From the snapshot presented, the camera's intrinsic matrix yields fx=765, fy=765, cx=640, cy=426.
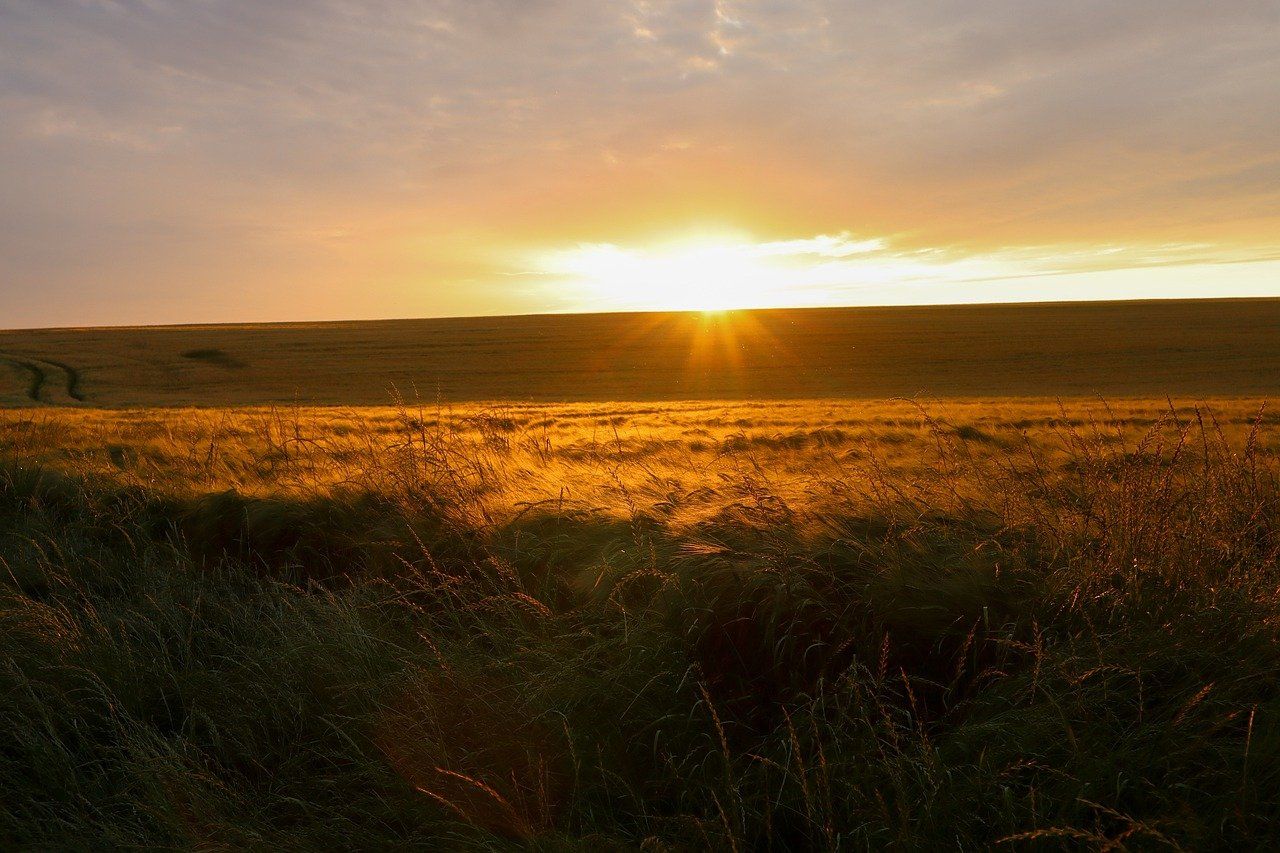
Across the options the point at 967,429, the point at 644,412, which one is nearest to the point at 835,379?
the point at 644,412

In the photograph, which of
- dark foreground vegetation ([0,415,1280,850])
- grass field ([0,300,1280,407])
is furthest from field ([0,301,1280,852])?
grass field ([0,300,1280,407])

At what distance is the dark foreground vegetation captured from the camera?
2160 mm

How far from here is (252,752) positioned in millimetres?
2908

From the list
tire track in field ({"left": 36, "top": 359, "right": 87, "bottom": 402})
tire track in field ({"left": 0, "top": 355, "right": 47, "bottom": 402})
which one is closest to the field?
tire track in field ({"left": 0, "top": 355, "right": 47, "bottom": 402})

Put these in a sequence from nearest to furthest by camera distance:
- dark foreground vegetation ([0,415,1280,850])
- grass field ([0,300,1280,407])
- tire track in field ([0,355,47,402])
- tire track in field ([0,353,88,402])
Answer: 1. dark foreground vegetation ([0,415,1280,850])
2. tire track in field ([0,353,88,402])
3. tire track in field ([0,355,47,402])
4. grass field ([0,300,1280,407])

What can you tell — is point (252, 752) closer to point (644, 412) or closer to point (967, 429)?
point (967, 429)

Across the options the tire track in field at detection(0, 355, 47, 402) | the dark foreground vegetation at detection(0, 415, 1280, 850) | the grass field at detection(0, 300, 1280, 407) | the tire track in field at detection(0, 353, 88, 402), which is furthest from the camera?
the grass field at detection(0, 300, 1280, 407)

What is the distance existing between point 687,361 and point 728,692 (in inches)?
1968

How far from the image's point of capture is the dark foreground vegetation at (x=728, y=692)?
2160mm

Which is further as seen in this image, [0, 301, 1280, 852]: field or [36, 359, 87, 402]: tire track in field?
[36, 359, 87, 402]: tire track in field

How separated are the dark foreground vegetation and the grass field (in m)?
25.0

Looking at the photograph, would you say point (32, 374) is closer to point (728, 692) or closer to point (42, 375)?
point (42, 375)

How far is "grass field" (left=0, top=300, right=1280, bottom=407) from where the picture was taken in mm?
38344

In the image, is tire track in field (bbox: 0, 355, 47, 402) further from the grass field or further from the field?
the field
